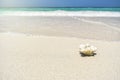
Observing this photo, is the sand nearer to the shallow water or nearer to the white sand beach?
the white sand beach

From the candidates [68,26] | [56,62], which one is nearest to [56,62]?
[56,62]

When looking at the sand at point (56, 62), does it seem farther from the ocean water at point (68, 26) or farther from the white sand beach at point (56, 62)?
the ocean water at point (68, 26)

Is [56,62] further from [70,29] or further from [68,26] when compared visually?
[68,26]

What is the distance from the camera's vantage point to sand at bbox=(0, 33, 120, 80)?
3.17 meters

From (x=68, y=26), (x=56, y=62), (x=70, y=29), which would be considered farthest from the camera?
(x=68, y=26)

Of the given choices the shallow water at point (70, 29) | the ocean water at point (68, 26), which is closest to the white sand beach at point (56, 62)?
the shallow water at point (70, 29)

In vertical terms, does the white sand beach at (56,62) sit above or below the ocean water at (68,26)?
above

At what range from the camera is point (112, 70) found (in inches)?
135

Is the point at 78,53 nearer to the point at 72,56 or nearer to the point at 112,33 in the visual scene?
the point at 72,56

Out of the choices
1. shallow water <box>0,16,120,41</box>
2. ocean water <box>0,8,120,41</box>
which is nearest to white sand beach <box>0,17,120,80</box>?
shallow water <box>0,16,120,41</box>

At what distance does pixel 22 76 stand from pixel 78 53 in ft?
4.62

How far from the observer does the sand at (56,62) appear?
3172 mm

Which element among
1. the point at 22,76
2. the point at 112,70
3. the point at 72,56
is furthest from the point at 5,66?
the point at 112,70

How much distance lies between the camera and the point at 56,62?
3.77 meters
